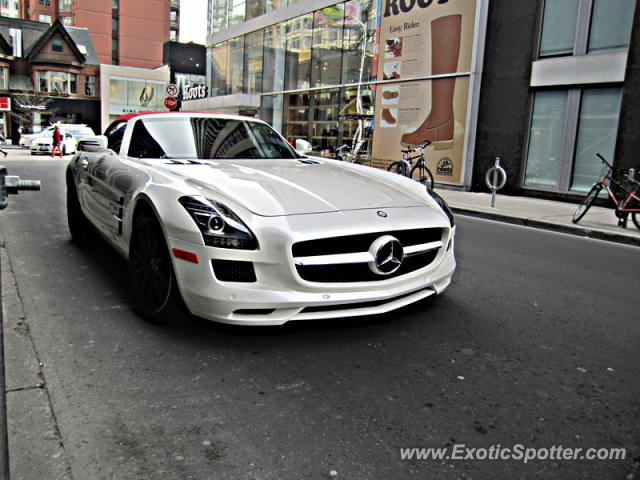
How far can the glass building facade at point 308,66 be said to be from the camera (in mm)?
21016

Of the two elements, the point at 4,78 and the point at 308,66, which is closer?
the point at 308,66

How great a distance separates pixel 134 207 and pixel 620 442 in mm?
3193

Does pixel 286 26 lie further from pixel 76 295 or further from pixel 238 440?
pixel 238 440

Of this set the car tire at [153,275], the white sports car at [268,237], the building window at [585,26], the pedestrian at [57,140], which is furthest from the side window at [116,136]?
the pedestrian at [57,140]

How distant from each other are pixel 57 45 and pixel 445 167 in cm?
5594

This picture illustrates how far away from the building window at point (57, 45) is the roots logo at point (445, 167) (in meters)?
55.4

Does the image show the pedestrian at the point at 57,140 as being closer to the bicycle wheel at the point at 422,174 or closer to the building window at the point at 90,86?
the bicycle wheel at the point at 422,174

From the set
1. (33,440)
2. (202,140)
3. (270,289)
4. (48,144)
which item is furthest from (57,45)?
(33,440)

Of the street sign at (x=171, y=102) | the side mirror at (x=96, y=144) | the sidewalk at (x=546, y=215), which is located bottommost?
the sidewalk at (x=546, y=215)

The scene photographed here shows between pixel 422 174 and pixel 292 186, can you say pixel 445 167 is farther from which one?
pixel 292 186

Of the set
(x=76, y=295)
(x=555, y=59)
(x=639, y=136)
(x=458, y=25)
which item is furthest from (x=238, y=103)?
(x=76, y=295)

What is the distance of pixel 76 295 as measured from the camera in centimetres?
450

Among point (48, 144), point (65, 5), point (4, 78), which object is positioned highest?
point (65, 5)

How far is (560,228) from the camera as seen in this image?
9.56 m
